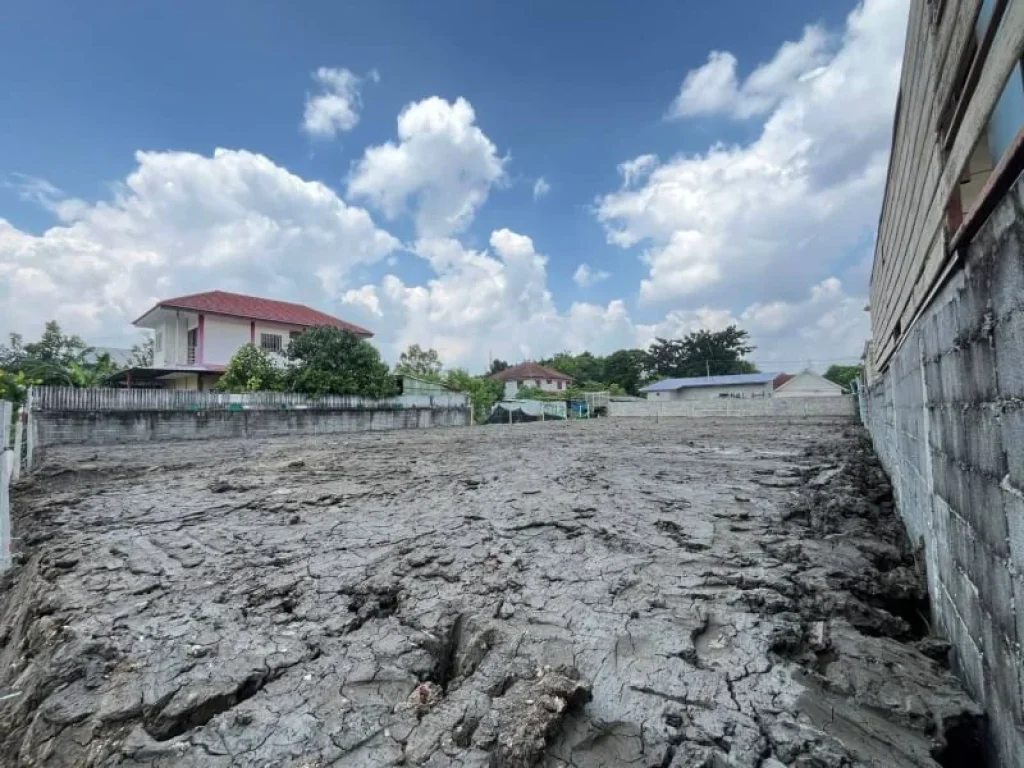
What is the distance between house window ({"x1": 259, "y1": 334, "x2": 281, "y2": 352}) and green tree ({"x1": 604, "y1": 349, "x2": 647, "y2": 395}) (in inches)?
1159

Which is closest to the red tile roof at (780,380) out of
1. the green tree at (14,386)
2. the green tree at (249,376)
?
the green tree at (249,376)

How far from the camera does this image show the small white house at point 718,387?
3447cm

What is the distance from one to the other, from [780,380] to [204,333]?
40192 millimetres

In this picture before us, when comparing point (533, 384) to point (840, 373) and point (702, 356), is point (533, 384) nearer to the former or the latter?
point (702, 356)

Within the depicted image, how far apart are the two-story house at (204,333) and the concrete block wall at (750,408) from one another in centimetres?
1524

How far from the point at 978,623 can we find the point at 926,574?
3.70ft

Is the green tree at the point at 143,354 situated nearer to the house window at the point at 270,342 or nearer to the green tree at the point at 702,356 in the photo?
the house window at the point at 270,342

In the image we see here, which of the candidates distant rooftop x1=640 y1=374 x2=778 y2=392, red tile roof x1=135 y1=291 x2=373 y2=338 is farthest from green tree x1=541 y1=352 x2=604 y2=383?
red tile roof x1=135 y1=291 x2=373 y2=338

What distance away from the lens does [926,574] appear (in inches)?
88.0

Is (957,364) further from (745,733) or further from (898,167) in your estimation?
(898,167)

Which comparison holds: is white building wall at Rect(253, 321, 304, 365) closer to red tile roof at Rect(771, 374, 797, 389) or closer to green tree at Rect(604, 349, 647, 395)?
green tree at Rect(604, 349, 647, 395)

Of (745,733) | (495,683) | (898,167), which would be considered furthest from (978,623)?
(898,167)

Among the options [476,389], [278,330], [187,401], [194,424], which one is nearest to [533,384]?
[476,389]

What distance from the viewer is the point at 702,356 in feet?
144
